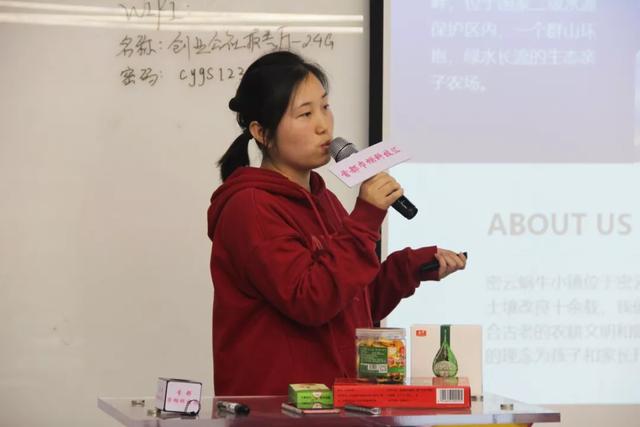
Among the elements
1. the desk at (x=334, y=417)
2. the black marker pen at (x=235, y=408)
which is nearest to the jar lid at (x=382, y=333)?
the desk at (x=334, y=417)

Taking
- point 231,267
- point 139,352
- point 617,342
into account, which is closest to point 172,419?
point 231,267

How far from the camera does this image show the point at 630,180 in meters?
3.45

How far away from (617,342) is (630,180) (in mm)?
544

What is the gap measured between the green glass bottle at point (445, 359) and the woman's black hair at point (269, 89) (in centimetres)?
53

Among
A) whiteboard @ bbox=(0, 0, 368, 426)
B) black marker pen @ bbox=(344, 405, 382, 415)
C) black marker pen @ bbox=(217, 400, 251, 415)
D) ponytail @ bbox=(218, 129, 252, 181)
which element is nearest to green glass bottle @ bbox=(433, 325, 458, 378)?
black marker pen @ bbox=(344, 405, 382, 415)

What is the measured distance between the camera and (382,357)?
1716 mm

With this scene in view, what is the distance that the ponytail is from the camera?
88.4 inches

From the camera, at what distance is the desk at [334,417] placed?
1527 millimetres

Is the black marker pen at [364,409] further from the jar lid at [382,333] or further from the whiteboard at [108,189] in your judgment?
the whiteboard at [108,189]

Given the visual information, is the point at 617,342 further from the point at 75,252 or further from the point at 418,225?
the point at 75,252

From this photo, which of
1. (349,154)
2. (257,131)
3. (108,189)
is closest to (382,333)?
(349,154)

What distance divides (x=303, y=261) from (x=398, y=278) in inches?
17.5

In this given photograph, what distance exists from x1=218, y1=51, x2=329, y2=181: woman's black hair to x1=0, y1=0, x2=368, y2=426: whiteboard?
1142 millimetres

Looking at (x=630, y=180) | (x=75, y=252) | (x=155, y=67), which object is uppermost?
(x=155, y=67)
